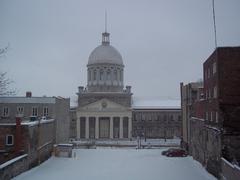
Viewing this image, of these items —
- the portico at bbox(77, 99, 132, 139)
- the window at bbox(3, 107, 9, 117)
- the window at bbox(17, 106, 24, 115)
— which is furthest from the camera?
the portico at bbox(77, 99, 132, 139)

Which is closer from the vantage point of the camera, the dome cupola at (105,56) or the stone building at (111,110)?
the stone building at (111,110)

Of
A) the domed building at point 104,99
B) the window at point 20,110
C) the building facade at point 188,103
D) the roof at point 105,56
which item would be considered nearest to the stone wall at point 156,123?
the domed building at point 104,99

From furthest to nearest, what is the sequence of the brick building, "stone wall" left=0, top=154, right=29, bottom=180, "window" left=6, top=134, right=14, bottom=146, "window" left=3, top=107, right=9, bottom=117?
1. "window" left=3, top=107, right=9, bottom=117
2. "window" left=6, top=134, right=14, bottom=146
3. the brick building
4. "stone wall" left=0, top=154, right=29, bottom=180

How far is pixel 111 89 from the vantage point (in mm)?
91562

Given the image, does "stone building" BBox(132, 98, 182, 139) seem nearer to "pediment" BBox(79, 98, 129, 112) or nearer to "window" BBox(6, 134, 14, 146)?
"pediment" BBox(79, 98, 129, 112)

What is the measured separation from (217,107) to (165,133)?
183ft

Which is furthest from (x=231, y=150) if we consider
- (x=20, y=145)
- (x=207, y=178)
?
(x=20, y=145)

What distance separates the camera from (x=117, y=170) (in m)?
34.6

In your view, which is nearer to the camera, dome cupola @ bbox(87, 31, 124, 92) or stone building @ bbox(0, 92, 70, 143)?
stone building @ bbox(0, 92, 70, 143)

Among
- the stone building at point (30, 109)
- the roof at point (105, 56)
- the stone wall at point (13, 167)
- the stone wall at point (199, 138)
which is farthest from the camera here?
the roof at point (105, 56)

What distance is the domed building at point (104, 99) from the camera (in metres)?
84.3

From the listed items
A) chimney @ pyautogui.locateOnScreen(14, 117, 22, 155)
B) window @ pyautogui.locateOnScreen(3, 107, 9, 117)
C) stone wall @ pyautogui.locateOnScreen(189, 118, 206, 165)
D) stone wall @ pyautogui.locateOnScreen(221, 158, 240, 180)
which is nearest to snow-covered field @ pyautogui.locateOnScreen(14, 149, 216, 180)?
stone wall @ pyautogui.locateOnScreen(189, 118, 206, 165)

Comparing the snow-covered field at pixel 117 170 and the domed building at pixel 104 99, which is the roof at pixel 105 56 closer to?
the domed building at pixel 104 99

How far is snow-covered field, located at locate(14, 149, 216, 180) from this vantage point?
3091cm
